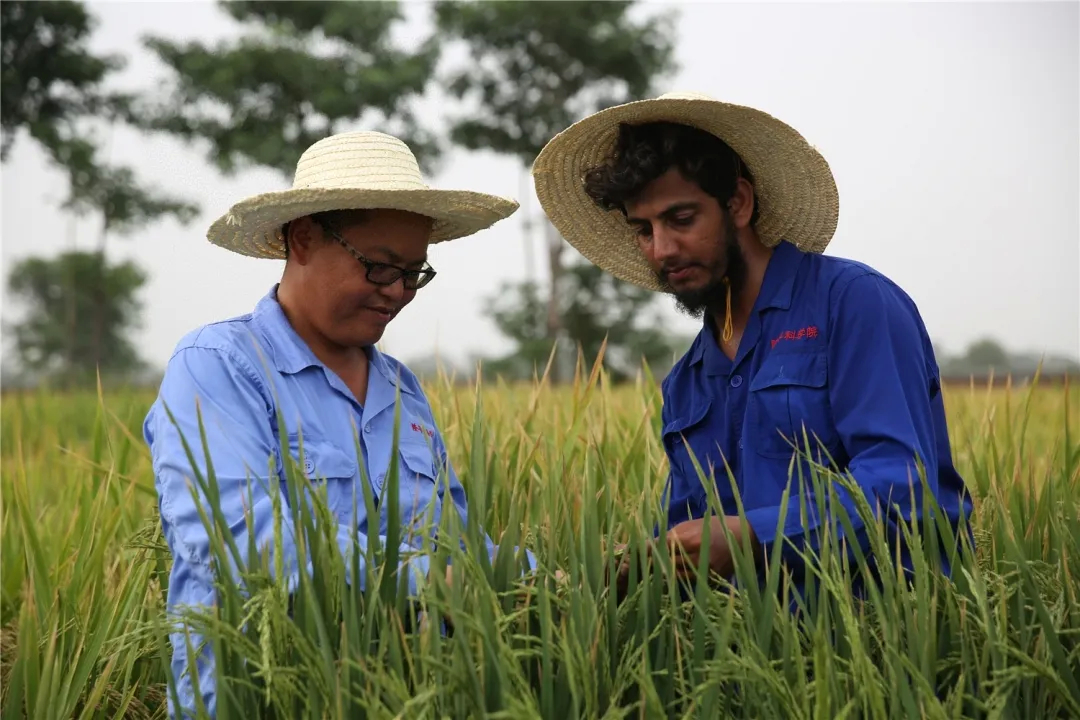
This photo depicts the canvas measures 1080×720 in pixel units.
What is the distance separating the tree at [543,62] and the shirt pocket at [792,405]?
55.8ft

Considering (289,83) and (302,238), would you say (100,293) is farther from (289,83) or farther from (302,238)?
(302,238)

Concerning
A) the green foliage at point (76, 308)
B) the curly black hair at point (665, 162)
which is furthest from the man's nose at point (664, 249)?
the green foliage at point (76, 308)

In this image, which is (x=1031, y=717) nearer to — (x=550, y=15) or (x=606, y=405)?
(x=606, y=405)

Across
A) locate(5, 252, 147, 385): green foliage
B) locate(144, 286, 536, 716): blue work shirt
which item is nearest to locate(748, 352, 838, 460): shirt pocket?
locate(144, 286, 536, 716): blue work shirt

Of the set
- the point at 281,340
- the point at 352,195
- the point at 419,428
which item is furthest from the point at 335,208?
the point at 419,428

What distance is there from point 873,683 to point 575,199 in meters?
1.60

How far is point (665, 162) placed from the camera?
7.63 feet

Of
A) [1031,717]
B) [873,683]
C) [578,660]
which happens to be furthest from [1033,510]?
[578,660]

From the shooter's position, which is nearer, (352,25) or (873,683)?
(873,683)

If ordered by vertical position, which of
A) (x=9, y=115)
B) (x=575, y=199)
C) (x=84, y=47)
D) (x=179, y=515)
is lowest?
(x=179, y=515)

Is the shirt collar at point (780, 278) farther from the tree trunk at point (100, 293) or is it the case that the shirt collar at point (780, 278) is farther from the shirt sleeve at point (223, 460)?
the tree trunk at point (100, 293)

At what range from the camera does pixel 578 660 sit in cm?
151

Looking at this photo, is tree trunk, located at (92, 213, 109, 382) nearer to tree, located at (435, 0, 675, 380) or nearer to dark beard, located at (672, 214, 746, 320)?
tree, located at (435, 0, 675, 380)

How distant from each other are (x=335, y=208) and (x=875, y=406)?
114cm
